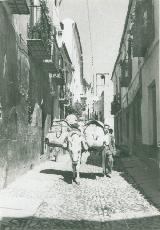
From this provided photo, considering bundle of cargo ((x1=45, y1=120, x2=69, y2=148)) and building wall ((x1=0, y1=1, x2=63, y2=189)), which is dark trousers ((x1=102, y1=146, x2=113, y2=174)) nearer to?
bundle of cargo ((x1=45, y1=120, x2=69, y2=148))

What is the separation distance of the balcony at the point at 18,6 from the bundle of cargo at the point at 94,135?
400 cm

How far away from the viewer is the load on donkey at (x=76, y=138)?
1158cm

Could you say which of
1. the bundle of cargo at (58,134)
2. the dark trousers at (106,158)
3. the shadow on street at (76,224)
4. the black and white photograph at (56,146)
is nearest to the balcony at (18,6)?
the black and white photograph at (56,146)

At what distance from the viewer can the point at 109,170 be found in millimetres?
13578

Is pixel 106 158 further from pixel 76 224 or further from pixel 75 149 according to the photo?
pixel 76 224

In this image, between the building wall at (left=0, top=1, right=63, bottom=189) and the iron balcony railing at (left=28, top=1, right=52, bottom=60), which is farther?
the iron balcony railing at (left=28, top=1, right=52, bottom=60)

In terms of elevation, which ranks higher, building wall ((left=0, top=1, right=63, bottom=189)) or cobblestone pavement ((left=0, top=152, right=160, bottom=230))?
building wall ((left=0, top=1, right=63, bottom=189))

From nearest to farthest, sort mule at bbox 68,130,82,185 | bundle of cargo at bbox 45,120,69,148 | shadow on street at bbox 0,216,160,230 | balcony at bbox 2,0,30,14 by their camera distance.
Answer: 1. shadow on street at bbox 0,216,160,230
2. balcony at bbox 2,0,30,14
3. mule at bbox 68,130,82,185
4. bundle of cargo at bbox 45,120,69,148

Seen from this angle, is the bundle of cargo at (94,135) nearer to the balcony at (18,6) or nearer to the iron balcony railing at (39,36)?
the iron balcony railing at (39,36)

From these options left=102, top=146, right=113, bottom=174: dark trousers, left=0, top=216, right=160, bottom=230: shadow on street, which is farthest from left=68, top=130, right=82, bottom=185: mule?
left=0, top=216, right=160, bottom=230: shadow on street

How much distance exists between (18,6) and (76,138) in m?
3.88

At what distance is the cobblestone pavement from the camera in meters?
6.42

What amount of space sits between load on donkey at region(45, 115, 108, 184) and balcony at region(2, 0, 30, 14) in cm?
359

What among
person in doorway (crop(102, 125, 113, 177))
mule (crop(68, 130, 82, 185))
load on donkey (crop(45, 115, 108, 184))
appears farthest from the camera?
person in doorway (crop(102, 125, 113, 177))
